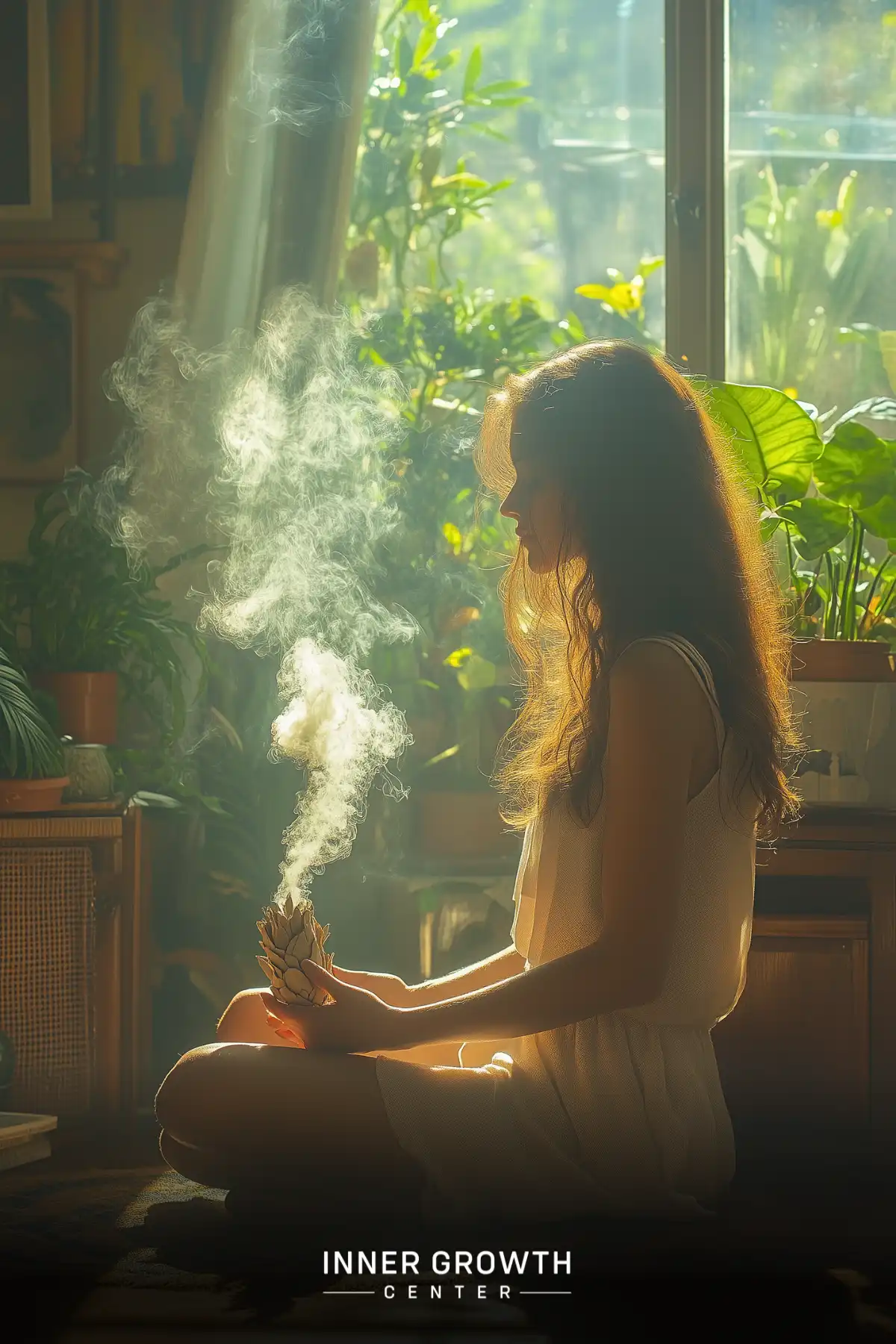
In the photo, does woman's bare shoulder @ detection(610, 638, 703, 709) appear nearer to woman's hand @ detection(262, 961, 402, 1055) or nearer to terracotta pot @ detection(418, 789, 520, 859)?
woman's hand @ detection(262, 961, 402, 1055)

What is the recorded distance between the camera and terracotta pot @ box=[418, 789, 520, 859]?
2596 millimetres

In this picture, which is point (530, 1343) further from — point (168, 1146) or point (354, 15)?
point (354, 15)

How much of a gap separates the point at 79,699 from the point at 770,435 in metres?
1.19

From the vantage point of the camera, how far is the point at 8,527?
2689 mm

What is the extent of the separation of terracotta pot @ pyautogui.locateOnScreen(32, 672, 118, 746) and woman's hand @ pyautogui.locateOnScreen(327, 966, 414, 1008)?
30.7 inches

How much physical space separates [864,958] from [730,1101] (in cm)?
27

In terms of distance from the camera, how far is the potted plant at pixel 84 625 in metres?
2.24

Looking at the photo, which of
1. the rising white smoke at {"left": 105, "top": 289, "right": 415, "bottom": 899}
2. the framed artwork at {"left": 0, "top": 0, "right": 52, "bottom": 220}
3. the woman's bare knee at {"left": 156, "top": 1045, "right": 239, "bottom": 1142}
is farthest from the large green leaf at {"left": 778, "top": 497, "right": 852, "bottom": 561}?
the framed artwork at {"left": 0, "top": 0, "right": 52, "bottom": 220}

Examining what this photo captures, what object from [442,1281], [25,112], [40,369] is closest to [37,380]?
[40,369]

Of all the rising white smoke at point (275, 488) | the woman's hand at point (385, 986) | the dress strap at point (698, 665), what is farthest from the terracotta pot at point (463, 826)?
the dress strap at point (698, 665)

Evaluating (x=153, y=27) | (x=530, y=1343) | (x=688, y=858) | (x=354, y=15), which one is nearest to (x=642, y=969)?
(x=688, y=858)

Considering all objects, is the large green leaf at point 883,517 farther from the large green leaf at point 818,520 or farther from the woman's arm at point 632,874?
the woman's arm at point 632,874

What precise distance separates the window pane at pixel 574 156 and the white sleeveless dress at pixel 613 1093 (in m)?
1.54

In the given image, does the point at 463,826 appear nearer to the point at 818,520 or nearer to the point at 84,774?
the point at 84,774
